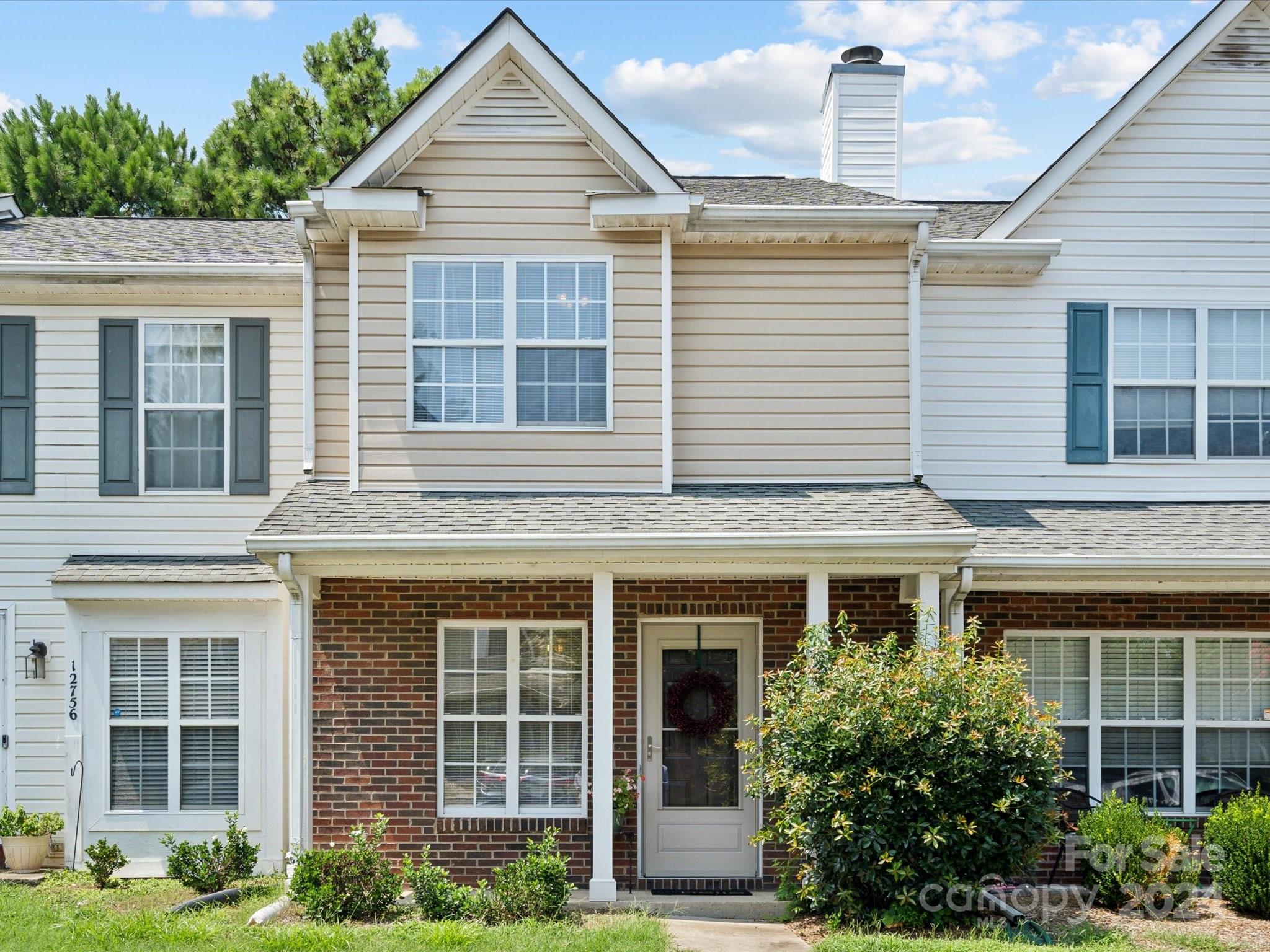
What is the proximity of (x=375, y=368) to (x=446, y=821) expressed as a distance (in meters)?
3.89

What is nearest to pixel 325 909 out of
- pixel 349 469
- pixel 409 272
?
pixel 349 469

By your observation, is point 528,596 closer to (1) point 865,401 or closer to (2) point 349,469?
(2) point 349,469

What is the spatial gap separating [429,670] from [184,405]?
11.5ft

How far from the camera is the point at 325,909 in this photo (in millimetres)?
9055

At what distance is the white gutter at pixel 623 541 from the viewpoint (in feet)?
31.5

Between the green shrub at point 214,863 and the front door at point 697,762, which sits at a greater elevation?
the front door at point 697,762

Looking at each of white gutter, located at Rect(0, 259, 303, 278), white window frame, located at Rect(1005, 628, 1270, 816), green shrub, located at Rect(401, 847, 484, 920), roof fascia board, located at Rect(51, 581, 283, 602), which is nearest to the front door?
green shrub, located at Rect(401, 847, 484, 920)

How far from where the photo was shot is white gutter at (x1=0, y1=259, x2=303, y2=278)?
11.5 m

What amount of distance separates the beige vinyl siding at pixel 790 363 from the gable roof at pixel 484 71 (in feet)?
3.17

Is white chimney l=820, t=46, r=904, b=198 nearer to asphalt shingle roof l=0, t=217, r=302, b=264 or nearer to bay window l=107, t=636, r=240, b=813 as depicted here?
asphalt shingle roof l=0, t=217, r=302, b=264

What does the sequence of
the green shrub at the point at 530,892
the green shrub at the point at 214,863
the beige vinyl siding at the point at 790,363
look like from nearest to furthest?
the green shrub at the point at 530,892 → the green shrub at the point at 214,863 → the beige vinyl siding at the point at 790,363

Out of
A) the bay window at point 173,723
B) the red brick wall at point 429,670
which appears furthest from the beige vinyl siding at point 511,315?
the bay window at point 173,723

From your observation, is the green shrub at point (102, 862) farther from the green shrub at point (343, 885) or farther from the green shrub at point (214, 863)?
the green shrub at point (343, 885)

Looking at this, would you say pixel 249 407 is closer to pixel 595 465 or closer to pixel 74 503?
pixel 74 503
